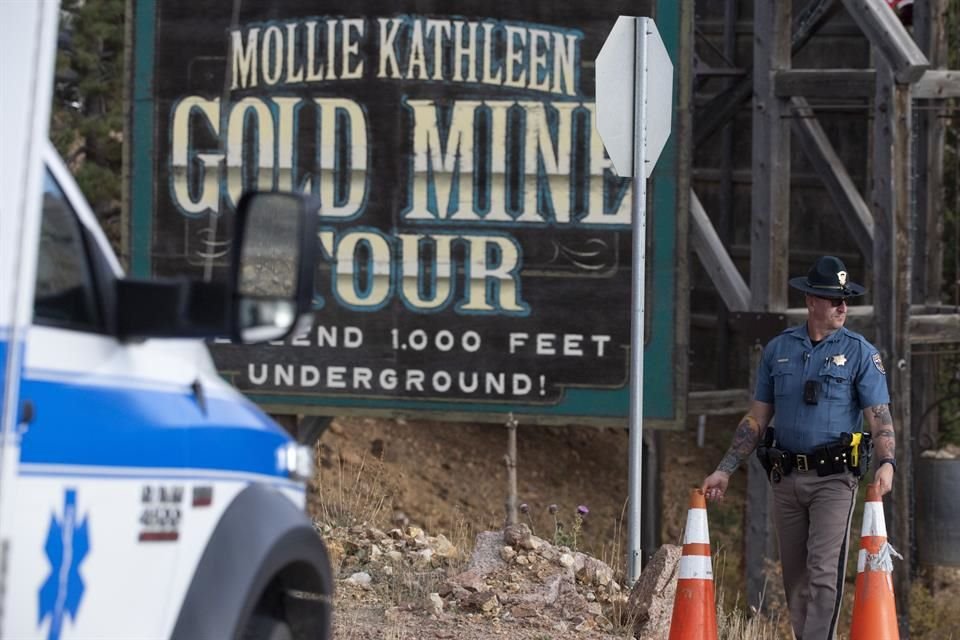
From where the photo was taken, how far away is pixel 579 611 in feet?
25.6

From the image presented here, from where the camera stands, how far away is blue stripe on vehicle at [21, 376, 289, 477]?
3.37 metres

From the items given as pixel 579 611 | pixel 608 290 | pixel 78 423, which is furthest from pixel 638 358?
pixel 78 423

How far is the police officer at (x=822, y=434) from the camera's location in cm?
731

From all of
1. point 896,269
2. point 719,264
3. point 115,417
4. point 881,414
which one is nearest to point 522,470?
point 719,264

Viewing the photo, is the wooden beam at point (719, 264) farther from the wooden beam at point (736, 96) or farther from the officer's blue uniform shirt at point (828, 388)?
the officer's blue uniform shirt at point (828, 388)

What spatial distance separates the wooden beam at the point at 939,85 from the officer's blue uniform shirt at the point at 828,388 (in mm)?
5275

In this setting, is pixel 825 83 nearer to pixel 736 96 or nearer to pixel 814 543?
pixel 736 96

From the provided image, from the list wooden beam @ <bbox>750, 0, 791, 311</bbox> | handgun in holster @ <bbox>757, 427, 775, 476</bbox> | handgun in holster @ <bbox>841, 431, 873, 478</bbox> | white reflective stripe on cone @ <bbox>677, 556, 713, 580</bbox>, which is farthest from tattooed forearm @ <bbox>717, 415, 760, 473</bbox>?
wooden beam @ <bbox>750, 0, 791, 311</bbox>

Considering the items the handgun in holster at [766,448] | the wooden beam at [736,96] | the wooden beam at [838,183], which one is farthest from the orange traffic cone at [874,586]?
the wooden beam at [736,96]

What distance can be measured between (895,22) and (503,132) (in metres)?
2.61

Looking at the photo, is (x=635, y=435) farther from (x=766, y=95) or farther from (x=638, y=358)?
(x=766, y=95)

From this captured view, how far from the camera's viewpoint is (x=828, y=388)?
7.38 meters

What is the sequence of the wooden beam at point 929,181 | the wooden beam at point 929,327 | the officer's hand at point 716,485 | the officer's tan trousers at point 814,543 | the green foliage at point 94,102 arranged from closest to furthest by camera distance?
1. the officer's tan trousers at point 814,543
2. the officer's hand at point 716,485
3. the wooden beam at point 929,327
4. the wooden beam at point 929,181
5. the green foliage at point 94,102

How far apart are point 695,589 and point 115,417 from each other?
379 centimetres
